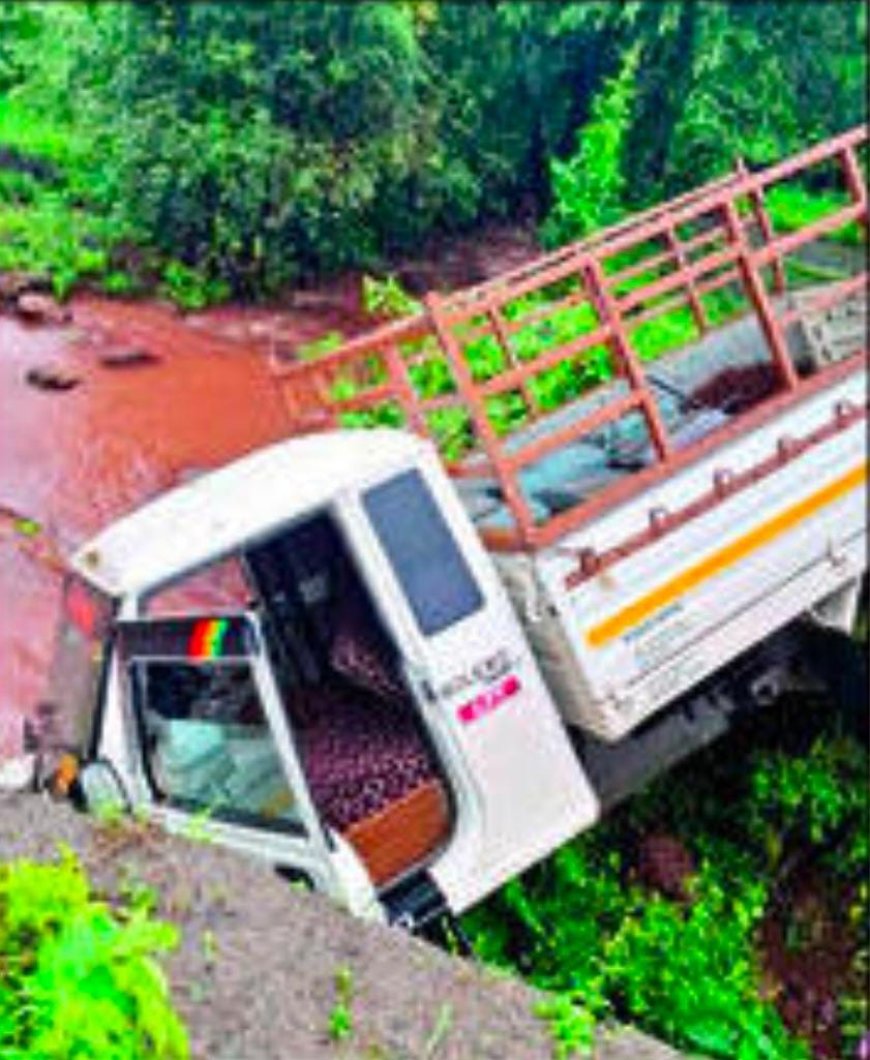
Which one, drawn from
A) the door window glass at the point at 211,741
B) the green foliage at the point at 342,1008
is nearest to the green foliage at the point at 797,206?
the door window glass at the point at 211,741

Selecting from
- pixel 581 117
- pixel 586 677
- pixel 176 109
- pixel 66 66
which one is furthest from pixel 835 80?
pixel 586 677

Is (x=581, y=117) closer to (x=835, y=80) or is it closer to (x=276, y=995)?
(x=835, y=80)

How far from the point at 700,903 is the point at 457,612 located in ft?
6.21

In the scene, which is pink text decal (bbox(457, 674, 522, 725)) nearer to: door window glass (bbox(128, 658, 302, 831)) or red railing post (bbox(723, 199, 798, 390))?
door window glass (bbox(128, 658, 302, 831))

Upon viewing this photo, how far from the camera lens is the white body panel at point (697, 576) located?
5.78m

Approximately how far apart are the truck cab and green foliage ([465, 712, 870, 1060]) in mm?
596

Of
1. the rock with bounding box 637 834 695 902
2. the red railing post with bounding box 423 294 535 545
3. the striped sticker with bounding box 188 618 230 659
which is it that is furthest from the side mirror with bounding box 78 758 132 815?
the rock with bounding box 637 834 695 902

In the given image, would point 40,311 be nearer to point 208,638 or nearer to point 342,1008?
point 208,638

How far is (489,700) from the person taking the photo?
5.66 meters

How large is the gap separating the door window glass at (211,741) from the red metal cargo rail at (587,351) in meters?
1.14

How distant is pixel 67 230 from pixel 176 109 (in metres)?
1.76

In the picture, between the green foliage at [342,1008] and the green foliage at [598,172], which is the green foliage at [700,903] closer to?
the green foliage at [342,1008]

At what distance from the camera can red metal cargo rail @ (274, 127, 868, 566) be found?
19.3ft

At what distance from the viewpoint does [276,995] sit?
11.7 ft
